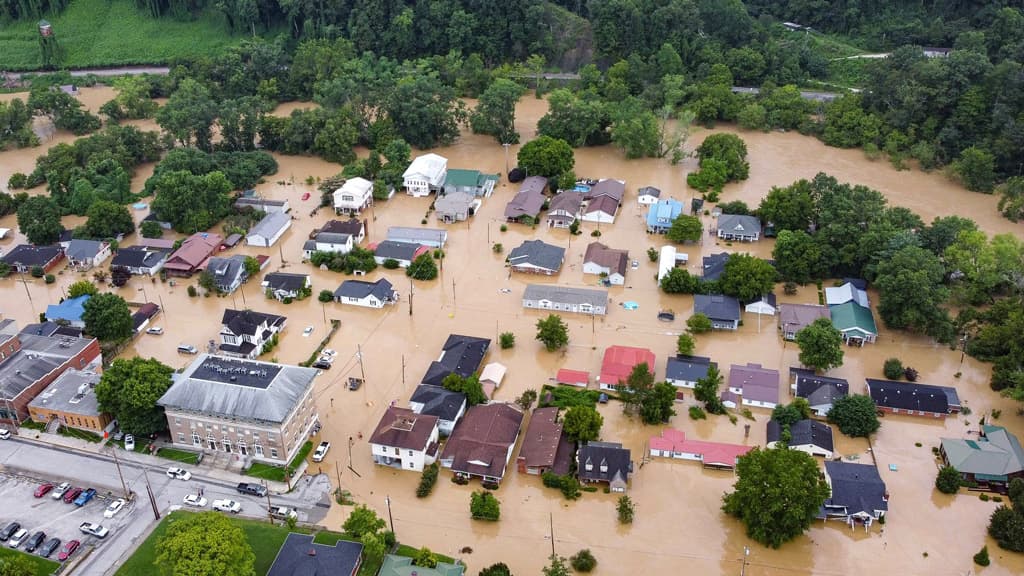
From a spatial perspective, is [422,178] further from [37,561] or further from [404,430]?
[37,561]

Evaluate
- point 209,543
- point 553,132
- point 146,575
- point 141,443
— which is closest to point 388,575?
point 209,543

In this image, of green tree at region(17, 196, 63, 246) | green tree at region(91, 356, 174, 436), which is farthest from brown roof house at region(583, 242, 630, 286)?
green tree at region(17, 196, 63, 246)

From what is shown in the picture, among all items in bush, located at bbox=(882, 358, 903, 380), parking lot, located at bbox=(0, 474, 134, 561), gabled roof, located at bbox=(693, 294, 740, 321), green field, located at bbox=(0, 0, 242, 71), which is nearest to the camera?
parking lot, located at bbox=(0, 474, 134, 561)

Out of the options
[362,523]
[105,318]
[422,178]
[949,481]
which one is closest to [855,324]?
[949,481]

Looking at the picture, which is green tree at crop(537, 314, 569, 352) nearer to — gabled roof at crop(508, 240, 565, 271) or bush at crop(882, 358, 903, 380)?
gabled roof at crop(508, 240, 565, 271)

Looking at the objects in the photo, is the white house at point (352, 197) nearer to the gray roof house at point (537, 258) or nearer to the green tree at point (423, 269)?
the green tree at point (423, 269)

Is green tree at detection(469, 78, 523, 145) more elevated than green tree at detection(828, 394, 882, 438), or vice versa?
green tree at detection(469, 78, 523, 145)
